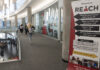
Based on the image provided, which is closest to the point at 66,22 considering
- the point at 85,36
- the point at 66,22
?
the point at 66,22

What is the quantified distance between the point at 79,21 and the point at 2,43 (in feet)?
15.9

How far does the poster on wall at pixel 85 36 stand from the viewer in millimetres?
2213

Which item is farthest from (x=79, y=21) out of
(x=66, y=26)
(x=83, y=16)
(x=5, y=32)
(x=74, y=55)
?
(x=5, y=32)

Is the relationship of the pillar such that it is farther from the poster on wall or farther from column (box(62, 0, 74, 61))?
the poster on wall

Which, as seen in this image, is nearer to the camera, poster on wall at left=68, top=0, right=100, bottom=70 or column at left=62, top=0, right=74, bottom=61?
poster on wall at left=68, top=0, right=100, bottom=70

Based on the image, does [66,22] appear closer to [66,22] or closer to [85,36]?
[66,22]

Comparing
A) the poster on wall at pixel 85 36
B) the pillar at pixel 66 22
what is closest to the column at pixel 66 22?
the pillar at pixel 66 22

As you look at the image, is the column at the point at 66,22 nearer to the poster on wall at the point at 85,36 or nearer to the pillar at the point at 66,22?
the pillar at the point at 66,22

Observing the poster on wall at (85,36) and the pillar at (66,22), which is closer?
the poster on wall at (85,36)

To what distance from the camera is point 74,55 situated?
2.54m

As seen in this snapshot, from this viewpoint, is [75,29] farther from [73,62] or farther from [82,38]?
[73,62]

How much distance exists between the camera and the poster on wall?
7.26 feet

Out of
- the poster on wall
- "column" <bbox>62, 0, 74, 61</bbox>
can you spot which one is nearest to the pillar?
"column" <bbox>62, 0, 74, 61</bbox>

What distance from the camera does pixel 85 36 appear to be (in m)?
2.36
